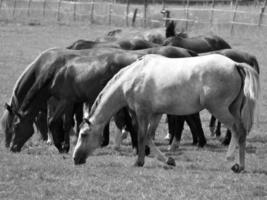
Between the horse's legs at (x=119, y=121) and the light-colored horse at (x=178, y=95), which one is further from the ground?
the light-colored horse at (x=178, y=95)

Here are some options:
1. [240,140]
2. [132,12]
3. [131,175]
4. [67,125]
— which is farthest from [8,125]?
[132,12]

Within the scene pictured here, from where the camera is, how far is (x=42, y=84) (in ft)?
41.8

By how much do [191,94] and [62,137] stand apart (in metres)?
3.83

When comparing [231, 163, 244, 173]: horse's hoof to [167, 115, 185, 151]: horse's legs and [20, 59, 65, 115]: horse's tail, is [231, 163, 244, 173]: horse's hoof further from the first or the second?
[20, 59, 65, 115]: horse's tail

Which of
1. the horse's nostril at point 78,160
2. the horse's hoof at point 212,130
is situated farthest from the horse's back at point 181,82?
the horse's hoof at point 212,130

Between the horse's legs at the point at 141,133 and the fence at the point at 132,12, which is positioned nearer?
the horse's legs at the point at 141,133

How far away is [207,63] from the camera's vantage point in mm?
10125

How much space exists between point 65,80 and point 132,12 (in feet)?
122

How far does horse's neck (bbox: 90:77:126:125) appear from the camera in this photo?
10.7 metres

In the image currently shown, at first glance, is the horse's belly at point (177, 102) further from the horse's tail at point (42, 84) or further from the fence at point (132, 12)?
the fence at point (132, 12)

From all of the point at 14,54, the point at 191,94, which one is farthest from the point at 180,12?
the point at 191,94

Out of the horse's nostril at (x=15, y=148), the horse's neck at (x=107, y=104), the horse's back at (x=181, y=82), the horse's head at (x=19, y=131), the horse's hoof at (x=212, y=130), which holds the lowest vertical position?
the horse's hoof at (x=212, y=130)

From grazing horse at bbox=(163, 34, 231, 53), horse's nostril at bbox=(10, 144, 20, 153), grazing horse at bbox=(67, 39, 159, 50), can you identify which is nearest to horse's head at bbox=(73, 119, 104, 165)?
horse's nostril at bbox=(10, 144, 20, 153)

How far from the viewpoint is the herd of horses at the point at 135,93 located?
1012cm
